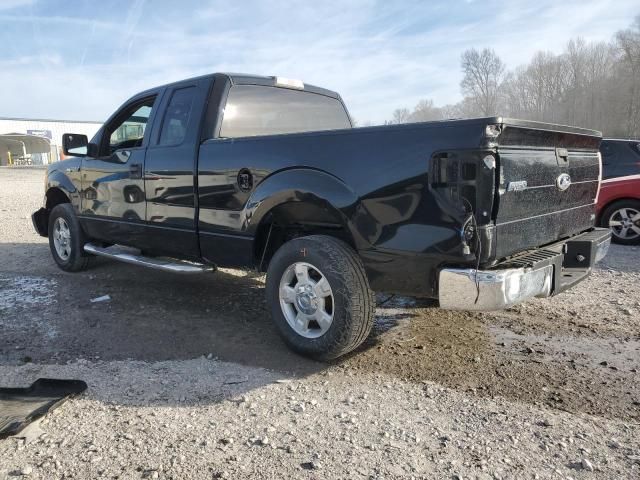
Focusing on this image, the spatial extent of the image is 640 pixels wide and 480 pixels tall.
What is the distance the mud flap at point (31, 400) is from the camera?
8.86 feet

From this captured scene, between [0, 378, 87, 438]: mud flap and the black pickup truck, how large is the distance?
1.39 meters

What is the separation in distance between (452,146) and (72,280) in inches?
191

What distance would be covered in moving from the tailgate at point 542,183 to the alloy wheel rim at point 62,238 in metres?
5.22

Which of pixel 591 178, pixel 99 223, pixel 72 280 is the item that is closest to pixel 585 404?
pixel 591 178

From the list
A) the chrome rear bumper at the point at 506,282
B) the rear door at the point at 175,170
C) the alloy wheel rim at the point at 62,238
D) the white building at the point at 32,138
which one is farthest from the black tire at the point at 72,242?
the white building at the point at 32,138

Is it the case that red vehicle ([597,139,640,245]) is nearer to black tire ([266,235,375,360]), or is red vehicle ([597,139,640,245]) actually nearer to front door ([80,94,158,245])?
black tire ([266,235,375,360])

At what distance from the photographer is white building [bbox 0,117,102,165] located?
2007 inches

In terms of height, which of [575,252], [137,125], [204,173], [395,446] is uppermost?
[137,125]

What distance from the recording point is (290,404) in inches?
118

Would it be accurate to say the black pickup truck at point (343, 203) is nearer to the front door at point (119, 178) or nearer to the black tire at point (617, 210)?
the front door at point (119, 178)

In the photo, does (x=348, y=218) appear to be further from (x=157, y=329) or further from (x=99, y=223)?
(x=99, y=223)

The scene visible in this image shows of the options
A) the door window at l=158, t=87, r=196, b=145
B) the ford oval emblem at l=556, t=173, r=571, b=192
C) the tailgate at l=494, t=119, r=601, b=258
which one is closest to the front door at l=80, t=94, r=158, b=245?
the door window at l=158, t=87, r=196, b=145

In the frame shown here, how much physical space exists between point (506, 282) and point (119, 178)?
395 cm

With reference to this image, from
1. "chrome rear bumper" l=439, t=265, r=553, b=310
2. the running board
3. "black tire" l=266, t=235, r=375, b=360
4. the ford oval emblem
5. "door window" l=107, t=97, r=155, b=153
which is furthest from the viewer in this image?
"door window" l=107, t=97, r=155, b=153
